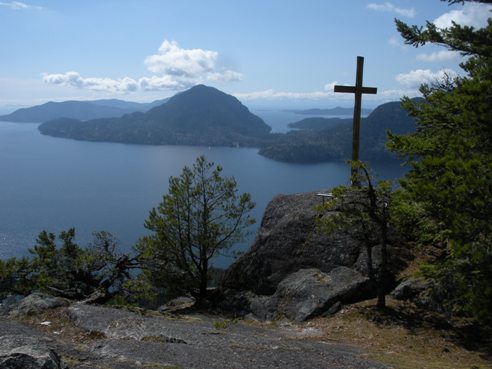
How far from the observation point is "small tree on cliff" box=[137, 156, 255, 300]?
19250 millimetres

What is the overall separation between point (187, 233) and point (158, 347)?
10.1 metres

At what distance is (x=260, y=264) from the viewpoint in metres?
20.8

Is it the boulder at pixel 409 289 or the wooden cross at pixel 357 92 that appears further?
the wooden cross at pixel 357 92

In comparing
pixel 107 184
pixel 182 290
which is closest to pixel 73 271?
pixel 182 290

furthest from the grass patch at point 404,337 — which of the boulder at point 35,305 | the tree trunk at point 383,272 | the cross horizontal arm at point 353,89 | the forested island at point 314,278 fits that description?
the cross horizontal arm at point 353,89

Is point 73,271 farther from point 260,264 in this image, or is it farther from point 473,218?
point 473,218

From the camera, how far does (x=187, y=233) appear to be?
19.7 meters

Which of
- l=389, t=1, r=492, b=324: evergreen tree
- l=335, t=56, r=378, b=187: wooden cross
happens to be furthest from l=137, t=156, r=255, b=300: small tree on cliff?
l=389, t=1, r=492, b=324: evergreen tree

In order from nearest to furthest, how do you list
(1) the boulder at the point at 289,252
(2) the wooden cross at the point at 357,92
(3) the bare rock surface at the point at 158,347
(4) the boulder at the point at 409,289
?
(3) the bare rock surface at the point at 158,347
(4) the boulder at the point at 409,289
(1) the boulder at the point at 289,252
(2) the wooden cross at the point at 357,92

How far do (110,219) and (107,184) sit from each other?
212 feet

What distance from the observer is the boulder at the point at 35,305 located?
12289 mm

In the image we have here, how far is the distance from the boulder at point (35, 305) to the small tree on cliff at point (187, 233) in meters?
6.33

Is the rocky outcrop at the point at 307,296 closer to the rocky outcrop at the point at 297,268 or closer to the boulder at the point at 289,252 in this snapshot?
the rocky outcrop at the point at 297,268

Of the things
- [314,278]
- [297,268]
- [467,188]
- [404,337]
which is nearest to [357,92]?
[297,268]
